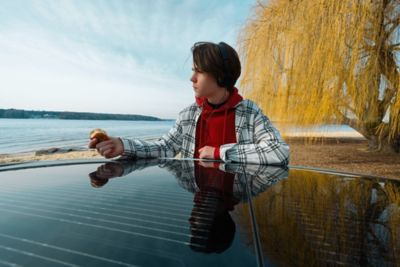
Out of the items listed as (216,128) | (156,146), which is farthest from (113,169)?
(216,128)

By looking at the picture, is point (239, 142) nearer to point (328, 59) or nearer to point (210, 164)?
point (210, 164)

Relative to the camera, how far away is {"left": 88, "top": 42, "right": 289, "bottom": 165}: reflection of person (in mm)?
1544

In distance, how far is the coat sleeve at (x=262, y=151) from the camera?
152cm

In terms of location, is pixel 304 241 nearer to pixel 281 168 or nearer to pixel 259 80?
pixel 281 168

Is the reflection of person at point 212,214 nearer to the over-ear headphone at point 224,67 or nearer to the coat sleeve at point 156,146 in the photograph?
the coat sleeve at point 156,146

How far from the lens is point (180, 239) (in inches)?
23.2

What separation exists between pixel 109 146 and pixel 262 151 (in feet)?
3.05

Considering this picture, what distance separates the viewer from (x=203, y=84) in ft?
5.69

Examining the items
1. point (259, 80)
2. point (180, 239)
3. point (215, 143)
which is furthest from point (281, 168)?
point (259, 80)

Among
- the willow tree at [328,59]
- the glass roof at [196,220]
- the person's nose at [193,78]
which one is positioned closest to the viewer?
the glass roof at [196,220]

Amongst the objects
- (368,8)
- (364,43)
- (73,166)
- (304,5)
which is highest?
(304,5)

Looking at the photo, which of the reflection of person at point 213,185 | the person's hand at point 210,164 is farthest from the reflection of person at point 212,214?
the person's hand at point 210,164

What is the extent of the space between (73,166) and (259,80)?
544 centimetres

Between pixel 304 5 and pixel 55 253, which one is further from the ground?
pixel 304 5
